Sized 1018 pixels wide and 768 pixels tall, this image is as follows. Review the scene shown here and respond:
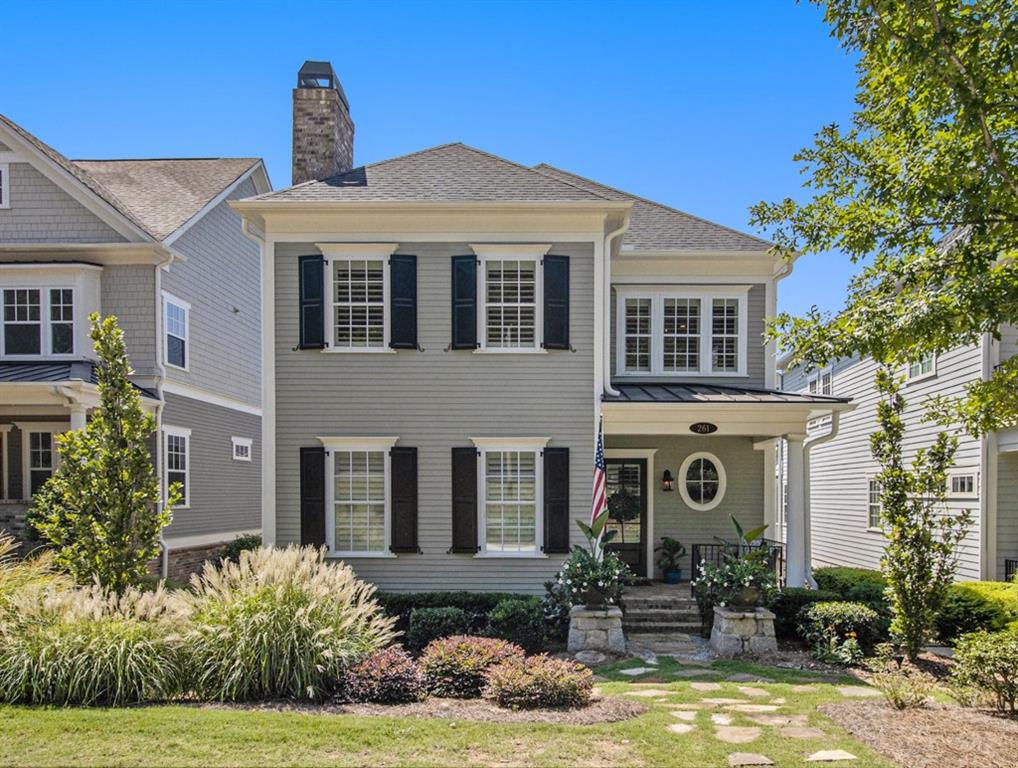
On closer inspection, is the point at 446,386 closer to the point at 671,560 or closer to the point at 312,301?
the point at 312,301

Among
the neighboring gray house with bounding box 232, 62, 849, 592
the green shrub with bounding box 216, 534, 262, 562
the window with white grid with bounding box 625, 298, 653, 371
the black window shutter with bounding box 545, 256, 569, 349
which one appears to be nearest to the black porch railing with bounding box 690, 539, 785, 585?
the neighboring gray house with bounding box 232, 62, 849, 592

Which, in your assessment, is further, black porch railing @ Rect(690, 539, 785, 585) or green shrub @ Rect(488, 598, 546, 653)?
black porch railing @ Rect(690, 539, 785, 585)

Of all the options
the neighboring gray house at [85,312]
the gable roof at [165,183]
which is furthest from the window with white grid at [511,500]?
the gable roof at [165,183]

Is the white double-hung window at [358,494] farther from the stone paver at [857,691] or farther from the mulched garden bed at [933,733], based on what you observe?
the mulched garden bed at [933,733]

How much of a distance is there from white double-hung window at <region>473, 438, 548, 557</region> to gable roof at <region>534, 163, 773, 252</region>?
4.53 m

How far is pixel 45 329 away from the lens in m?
14.5

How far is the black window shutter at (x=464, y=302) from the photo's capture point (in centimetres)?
1218

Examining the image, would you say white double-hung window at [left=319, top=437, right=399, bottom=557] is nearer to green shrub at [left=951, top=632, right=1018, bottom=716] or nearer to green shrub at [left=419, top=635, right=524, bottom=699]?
green shrub at [left=419, top=635, right=524, bottom=699]

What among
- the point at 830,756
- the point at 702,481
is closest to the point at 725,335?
the point at 702,481

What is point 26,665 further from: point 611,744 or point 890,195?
point 890,195

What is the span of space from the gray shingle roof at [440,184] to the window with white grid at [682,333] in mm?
3058

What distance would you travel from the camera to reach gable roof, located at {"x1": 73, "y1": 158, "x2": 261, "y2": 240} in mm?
15977

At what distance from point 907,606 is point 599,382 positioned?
17.2ft

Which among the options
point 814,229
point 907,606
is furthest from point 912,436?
point 814,229
